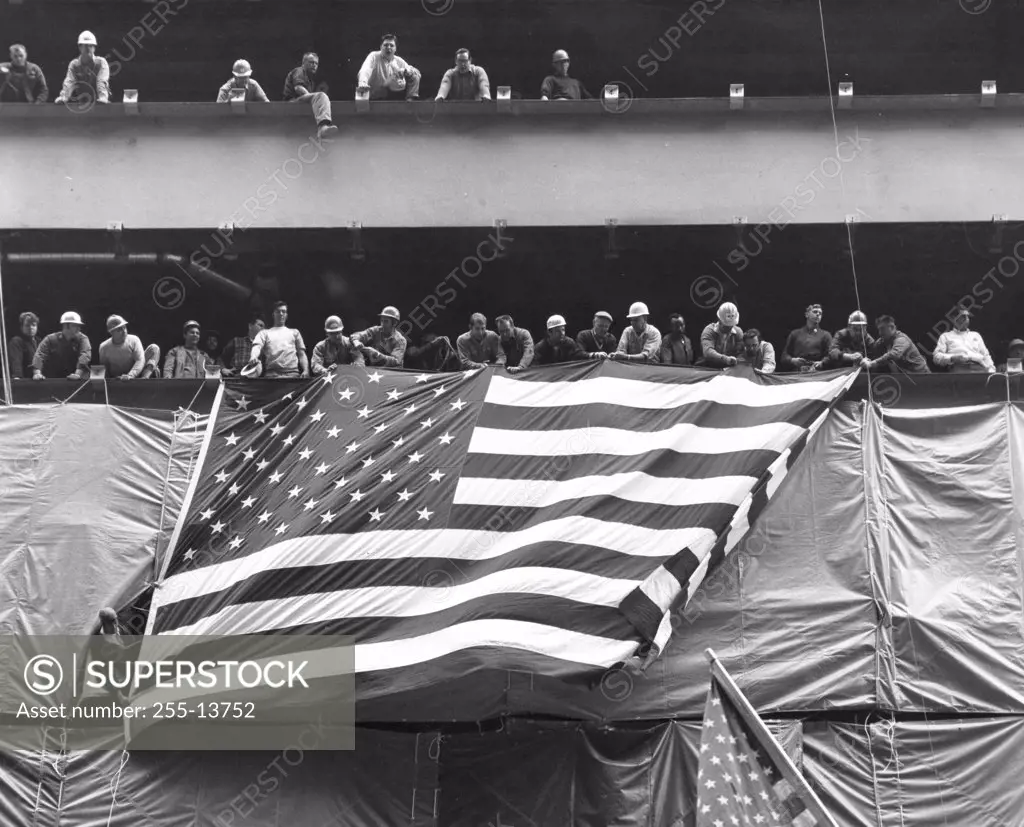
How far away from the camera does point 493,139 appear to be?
23938mm

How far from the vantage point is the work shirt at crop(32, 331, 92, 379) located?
21.9 metres

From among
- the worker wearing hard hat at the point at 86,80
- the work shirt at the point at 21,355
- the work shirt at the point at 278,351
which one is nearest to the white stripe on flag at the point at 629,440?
the work shirt at the point at 278,351

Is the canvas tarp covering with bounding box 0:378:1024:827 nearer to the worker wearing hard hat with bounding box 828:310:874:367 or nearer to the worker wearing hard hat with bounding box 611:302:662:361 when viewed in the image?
the worker wearing hard hat with bounding box 828:310:874:367

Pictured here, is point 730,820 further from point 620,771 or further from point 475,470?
point 475,470

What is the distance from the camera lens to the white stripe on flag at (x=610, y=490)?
1841 cm

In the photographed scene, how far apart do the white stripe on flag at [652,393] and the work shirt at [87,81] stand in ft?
27.3

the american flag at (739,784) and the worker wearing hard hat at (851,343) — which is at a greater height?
the worker wearing hard hat at (851,343)

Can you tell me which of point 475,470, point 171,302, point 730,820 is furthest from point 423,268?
point 730,820

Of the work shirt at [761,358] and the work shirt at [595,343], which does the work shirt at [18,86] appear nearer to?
the work shirt at [595,343]

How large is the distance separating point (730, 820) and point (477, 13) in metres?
15.8

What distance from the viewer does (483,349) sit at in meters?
21.8

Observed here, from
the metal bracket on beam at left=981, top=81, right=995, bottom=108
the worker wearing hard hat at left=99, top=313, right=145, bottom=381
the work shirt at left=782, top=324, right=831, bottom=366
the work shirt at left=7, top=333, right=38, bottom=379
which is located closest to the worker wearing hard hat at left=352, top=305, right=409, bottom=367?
the worker wearing hard hat at left=99, top=313, right=145, bottom=381

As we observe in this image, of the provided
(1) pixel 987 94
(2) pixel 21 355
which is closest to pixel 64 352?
(2) pixel 21 355

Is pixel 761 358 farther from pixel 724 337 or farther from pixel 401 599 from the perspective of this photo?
pixel 401 599
